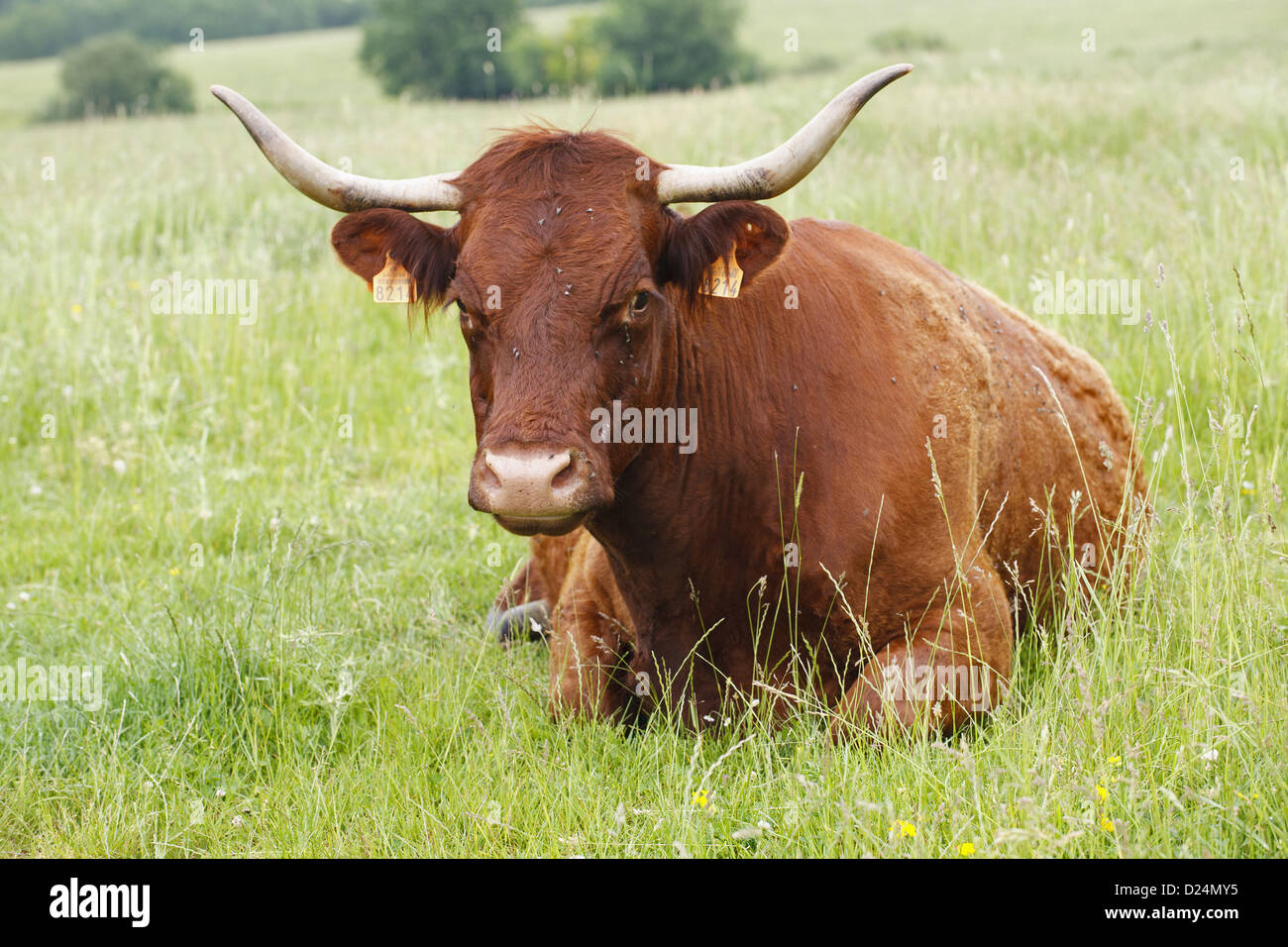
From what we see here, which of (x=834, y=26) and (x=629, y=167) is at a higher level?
(x=834, y=26)

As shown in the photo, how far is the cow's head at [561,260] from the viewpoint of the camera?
3.31m

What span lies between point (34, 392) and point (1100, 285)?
6.73 m

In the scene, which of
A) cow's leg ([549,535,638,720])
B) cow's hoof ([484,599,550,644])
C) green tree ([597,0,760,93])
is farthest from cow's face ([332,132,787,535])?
green tree ([597,0,760,93])

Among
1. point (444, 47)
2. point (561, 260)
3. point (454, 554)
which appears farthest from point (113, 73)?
point (561, 260)

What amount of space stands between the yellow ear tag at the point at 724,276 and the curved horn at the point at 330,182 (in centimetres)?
84

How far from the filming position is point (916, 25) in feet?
199

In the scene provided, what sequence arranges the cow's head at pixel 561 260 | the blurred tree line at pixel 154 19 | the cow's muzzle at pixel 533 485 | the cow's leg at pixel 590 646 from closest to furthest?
the cow's muzzle at pixel 533 485, the cow's head at pixel 561 260, the cow's leg at pixel 590 646, the blurred tree line at pixel 154 19

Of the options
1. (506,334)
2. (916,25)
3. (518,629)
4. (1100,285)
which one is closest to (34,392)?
(518,629)

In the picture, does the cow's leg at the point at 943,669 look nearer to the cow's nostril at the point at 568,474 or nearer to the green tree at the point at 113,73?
the cow's nostril at the point at 568,474

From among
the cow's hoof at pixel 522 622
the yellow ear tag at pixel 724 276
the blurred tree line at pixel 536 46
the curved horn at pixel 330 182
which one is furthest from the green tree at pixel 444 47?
the yellow ear tag at pixel 724 276

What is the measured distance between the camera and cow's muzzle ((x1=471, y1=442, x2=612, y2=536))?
3.19 m

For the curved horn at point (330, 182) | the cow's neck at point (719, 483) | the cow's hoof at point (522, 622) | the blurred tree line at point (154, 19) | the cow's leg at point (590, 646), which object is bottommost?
the cow's hoof at point (522, 622)
